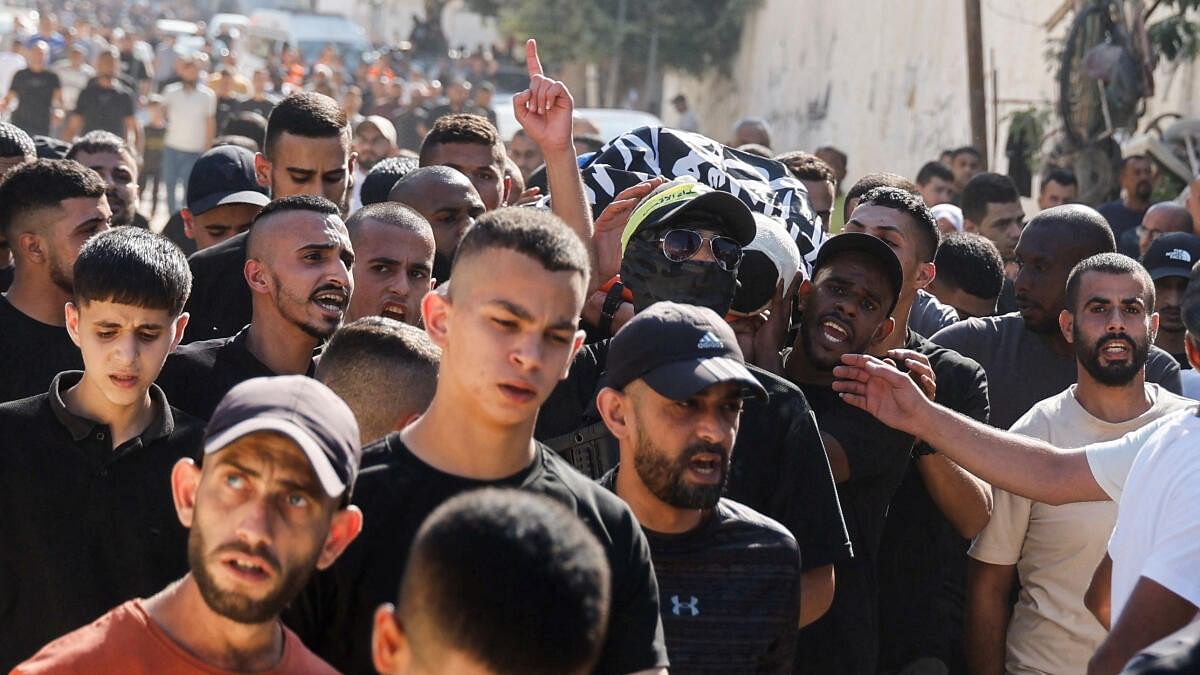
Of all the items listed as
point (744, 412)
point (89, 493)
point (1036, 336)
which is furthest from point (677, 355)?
point (1036, 336)

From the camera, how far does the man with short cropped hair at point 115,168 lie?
7.87 metres

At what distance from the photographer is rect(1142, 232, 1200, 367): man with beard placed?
7.21 metres

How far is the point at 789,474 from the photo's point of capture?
4.16 m

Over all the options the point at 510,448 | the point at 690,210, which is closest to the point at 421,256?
the point at 690,210

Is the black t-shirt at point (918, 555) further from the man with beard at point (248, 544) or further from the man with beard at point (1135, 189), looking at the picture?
the man with beard at point (1135, 189)

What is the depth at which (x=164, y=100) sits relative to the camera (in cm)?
1900

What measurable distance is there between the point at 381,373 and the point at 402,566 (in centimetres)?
104

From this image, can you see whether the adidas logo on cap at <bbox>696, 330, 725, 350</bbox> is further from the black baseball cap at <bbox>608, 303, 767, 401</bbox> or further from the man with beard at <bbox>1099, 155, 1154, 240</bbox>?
the man with beard at <bbox>1099, 155, 1154, 240</bbox>

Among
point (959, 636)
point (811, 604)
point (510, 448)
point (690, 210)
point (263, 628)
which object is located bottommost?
point (959, 636)

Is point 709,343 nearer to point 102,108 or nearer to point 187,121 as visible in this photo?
point 102,108

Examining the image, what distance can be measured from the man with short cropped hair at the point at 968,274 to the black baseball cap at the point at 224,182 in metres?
2.71

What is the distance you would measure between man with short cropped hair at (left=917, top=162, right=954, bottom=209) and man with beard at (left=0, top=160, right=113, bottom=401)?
7.10m

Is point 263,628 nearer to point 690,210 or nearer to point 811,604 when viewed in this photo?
point 811,604

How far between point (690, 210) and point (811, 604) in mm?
1050
